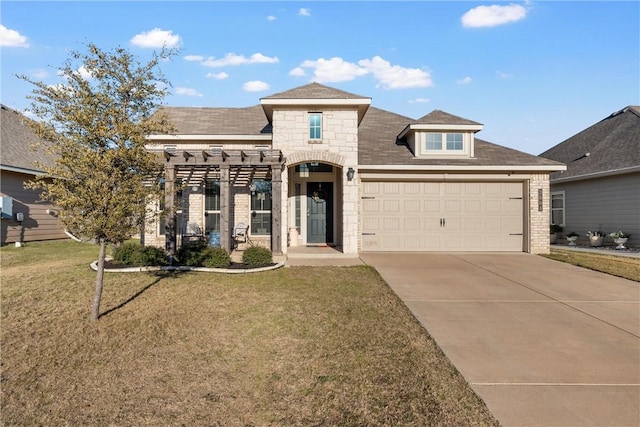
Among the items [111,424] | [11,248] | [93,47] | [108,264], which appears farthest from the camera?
[11,248]

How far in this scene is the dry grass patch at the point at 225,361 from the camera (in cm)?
297

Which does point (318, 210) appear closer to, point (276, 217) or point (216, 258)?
point (276, 217)

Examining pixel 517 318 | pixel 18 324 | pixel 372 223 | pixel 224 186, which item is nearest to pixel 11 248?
pixel 224 186

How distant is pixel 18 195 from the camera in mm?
14273

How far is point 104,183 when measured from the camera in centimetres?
488

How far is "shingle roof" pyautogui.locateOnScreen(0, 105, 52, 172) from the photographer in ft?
45.6

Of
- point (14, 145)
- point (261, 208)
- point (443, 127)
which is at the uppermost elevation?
point (443, 127)

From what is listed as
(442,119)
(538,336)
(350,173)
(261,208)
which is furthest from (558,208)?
(538,336)

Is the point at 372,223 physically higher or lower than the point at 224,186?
lower

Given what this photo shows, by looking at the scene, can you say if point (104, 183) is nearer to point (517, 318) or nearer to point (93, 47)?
point (93, 47)

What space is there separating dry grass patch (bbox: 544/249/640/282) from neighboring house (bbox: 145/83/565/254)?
58.7 inches

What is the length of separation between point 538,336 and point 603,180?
14.2 meters

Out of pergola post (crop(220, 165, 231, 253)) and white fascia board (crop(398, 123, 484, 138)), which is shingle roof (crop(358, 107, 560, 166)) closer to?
white fascia board (crop(398, 123, 484, 138))

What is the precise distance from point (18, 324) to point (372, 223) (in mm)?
10172
